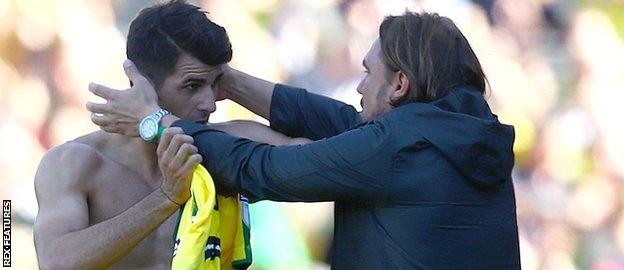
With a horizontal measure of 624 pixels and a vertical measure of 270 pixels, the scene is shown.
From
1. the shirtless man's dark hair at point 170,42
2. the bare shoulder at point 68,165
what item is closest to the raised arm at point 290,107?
the shirtless man's dark hair at point 170,42

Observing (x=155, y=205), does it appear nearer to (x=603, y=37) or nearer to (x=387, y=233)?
(x=387, y=233)

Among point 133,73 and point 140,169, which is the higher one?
point 133,73

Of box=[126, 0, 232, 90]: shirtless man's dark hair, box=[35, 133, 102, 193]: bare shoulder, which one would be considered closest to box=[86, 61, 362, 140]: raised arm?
box=[126, 0, 232, 90]: shirtless man's dark hair

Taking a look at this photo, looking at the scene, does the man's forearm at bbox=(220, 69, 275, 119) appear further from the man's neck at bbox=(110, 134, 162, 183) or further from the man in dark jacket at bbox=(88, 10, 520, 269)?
the man in dark jacket at bbox=(88, 10, 520, 269)

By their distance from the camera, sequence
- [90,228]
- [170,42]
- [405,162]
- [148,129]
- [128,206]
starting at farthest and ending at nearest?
[128,206] < [170,42] < [90,228] < [148,129] < [405,162]

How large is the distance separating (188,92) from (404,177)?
70 centimetres

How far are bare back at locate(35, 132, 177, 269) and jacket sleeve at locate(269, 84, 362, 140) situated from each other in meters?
0.39

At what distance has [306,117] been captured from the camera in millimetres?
3150

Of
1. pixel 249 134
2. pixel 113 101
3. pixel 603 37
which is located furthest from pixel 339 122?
pixel 603 37

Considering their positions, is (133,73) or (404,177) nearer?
(404,177)

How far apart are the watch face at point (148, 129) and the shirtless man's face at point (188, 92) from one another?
27 cm

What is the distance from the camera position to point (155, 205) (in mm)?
2717

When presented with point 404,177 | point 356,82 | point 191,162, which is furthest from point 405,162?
point 356,82

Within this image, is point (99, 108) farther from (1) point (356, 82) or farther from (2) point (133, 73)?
(1) point (356, 82)
